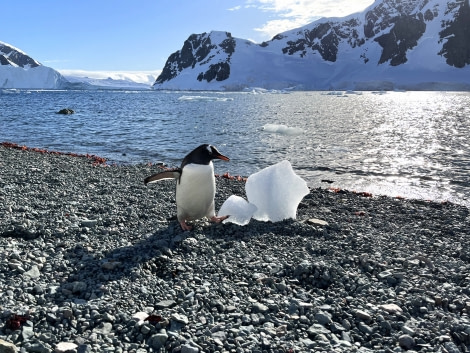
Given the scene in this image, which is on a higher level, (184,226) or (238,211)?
(238,211)

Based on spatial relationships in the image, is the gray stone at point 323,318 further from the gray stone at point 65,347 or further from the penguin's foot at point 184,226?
the penguin's foot at point 184,226

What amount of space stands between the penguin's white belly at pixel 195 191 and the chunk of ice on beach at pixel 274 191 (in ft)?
3.28

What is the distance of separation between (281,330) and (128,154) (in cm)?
1989

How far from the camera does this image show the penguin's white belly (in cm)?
790

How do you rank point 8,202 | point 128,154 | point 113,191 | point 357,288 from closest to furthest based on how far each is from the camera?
point 357,288
point 8,202
point 113,191
point 128,154

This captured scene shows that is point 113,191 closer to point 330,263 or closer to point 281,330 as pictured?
point 330,263

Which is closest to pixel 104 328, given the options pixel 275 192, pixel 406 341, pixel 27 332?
pixel 27 332

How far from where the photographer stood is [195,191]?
796cm

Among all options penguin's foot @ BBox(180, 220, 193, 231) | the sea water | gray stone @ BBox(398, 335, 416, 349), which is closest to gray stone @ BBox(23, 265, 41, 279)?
penguin's foot @ BBox(180, 220, 193, 231)

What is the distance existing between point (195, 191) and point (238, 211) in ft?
3.08

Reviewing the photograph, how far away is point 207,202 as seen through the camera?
8180mm

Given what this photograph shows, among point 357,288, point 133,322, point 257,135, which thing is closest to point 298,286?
point 357,288

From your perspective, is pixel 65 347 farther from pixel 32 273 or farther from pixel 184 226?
pixel 184 226

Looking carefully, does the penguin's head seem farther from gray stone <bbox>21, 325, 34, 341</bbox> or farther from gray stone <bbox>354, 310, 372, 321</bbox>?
gray stone <bbox>21, 325, 34, 341</bbox>
